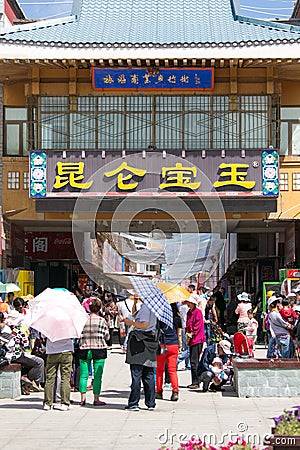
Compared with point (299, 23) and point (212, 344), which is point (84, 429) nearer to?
point (212, 344)

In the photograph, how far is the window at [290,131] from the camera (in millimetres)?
25719

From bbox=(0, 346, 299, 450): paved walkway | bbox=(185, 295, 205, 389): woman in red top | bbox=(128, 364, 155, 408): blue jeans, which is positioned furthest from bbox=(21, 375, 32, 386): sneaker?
bbox=(185, 295, 205, 389): woman in red top

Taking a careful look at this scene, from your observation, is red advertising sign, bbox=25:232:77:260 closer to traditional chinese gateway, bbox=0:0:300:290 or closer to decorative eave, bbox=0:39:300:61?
traditional chinese gateway, bbox=0:0:300:290

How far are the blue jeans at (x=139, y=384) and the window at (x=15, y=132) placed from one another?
1455 cm

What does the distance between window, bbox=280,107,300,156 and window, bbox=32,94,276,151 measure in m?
0.70

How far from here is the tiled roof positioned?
2416 centimetres

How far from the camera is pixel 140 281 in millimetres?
12727

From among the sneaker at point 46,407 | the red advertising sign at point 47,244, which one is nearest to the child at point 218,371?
the sneaker at point 46,407

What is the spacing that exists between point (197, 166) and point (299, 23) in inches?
405

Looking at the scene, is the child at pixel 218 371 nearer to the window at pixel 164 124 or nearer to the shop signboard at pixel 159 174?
the shop signboard at pixel 159 174

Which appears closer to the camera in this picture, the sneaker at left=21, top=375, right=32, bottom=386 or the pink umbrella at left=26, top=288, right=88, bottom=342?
the pink umbrella at left=26, top=288, right=88, bottom=342

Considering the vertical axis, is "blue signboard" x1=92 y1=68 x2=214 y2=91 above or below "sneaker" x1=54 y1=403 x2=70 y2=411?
above

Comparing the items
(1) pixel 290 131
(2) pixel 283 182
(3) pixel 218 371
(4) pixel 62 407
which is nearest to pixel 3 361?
(4) pixel 62 407

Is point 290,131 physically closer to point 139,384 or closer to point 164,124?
point 164,124
